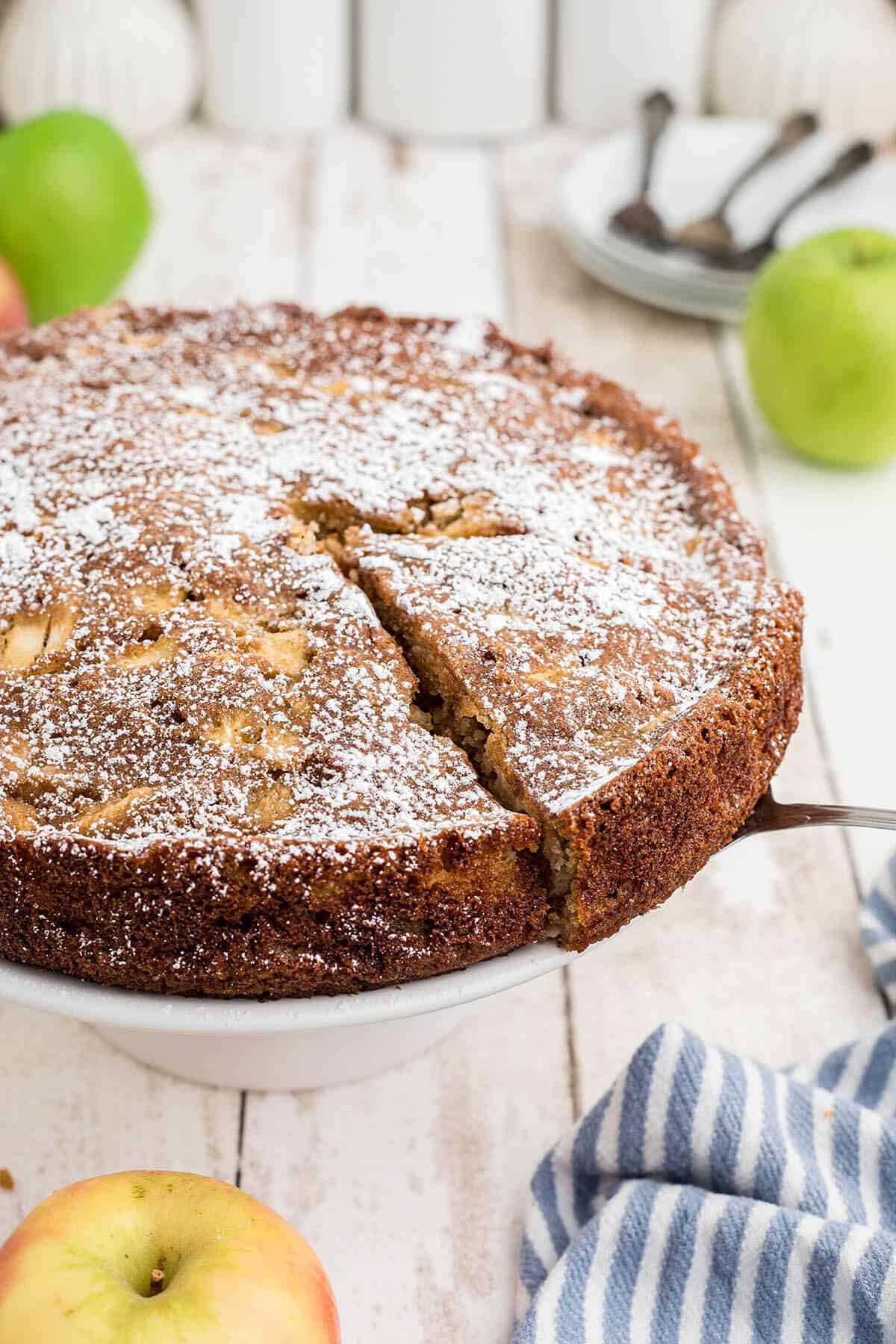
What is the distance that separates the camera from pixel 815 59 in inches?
122

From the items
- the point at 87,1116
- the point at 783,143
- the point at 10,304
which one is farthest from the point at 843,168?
the point at 87,1116

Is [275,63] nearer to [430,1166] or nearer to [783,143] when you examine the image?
[783,143]

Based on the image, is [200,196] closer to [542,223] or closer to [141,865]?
[542,223]

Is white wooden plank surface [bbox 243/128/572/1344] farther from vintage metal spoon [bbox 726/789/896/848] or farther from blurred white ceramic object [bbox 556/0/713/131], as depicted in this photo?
blurred white ceramic object [bbox 556/0/713/131]

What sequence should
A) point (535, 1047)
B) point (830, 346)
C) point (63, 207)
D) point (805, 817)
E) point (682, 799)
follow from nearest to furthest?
1. point (682, 799)
2. point (805, 817)
3. point (535, 1047)
4. point (830, 346)
5. point (63, 207)

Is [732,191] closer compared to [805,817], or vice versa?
[805,817]

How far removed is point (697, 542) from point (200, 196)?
1.94 metres

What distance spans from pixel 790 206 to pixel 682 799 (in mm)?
1896

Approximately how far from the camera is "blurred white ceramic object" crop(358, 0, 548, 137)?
3.02 metres

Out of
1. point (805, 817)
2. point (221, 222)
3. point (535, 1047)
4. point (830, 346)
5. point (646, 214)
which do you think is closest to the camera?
point (805, 817)

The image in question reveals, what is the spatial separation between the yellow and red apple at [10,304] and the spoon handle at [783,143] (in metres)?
1.36

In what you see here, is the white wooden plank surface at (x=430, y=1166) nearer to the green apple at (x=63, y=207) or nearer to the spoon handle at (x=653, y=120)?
the green apple at (x=63, y=207)

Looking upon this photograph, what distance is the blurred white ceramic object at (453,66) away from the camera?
302 cm

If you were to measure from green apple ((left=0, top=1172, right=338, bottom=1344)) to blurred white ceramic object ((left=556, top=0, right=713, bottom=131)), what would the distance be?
2722mm
